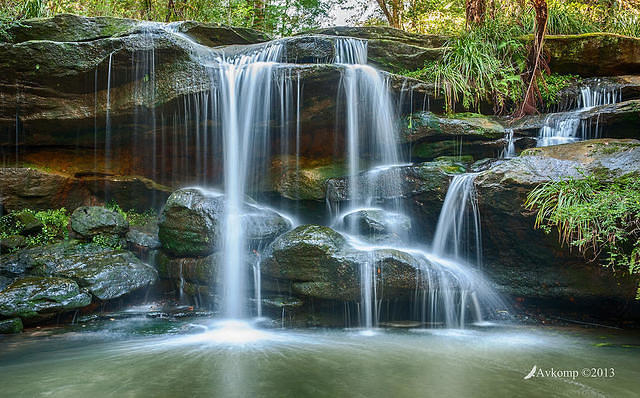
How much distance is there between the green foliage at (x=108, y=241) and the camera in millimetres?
6785

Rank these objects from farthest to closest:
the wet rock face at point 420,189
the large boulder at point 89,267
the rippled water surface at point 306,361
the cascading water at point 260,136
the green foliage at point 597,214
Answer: the wet rock face at point 420,189, the cascading water at point 260,136, the large boulder at point 89,267, the green foliage at point 597,214, the rippled water surface at point 306,361

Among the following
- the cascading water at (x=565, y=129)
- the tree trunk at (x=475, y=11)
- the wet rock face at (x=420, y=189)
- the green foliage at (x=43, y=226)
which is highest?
the tree trunk at (x=475, y=11)

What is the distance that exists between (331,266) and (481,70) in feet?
17.6

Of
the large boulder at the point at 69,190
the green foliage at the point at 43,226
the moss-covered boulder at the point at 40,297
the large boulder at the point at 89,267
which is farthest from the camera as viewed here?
the large boulder at the point at 69,190

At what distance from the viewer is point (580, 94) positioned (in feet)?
27.2

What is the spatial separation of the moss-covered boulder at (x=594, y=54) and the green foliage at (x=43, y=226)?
1035 cm

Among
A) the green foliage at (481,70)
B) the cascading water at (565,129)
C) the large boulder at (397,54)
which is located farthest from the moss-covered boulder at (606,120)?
the large boulder at (397,54)

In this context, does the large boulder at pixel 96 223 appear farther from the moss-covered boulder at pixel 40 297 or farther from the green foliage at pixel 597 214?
the green foliage at pixel 597 214

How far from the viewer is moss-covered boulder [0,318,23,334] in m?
5.05

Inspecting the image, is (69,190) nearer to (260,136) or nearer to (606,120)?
(260,136)

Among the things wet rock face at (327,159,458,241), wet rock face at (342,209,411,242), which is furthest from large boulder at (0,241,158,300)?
wet rock face at (327,159,458,241)

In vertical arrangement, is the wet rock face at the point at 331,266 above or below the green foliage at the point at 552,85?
below

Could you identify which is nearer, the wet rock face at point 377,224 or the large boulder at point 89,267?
the large boulder at point 89,267

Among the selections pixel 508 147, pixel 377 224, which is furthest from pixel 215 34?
pixel 508 147
